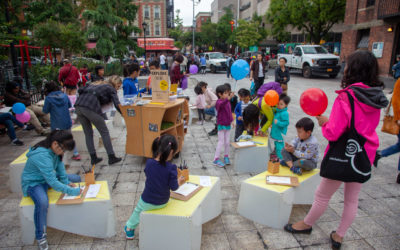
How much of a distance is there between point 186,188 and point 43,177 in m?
1.53

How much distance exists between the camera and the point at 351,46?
22.0m

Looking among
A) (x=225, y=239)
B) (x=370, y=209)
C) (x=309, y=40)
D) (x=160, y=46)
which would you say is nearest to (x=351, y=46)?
(x=309, y=40)

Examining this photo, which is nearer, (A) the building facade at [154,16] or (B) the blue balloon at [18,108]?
(B) the blue balloon at [18,108]

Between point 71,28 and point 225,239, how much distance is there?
14.9m

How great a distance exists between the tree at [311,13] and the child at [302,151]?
23.7 m

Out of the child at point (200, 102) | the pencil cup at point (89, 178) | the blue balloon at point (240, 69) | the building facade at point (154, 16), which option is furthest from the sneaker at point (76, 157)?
the building facade at point (154, 16)

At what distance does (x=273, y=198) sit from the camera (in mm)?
3100

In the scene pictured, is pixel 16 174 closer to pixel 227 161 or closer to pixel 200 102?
pixel 227 161

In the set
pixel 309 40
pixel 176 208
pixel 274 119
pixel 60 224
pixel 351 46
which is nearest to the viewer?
pixel 176 208

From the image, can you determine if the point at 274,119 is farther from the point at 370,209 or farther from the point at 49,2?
the point at 49,2

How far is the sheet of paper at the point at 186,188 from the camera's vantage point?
303 centimetres

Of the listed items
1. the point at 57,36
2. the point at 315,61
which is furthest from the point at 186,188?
the point at 315,61

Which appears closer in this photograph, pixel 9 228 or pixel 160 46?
pixel 9 228

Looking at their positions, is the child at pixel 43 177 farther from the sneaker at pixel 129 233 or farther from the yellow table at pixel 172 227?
the yellow table at pixel 172 227
